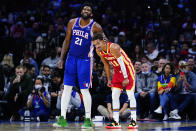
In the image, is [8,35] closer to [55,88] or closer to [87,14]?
[55,88]

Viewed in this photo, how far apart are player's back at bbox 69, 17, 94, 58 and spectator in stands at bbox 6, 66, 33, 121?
3904 mm

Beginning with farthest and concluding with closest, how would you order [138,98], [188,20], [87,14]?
1. [188,20]
2. [138,98]
3. [87,14]

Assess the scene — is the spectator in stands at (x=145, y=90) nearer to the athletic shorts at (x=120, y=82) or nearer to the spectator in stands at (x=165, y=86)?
the spectator in stands at (x=165, y=86)

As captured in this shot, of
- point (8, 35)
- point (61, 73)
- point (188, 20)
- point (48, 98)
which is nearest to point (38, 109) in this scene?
point (48, 98)

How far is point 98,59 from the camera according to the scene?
12719 mm

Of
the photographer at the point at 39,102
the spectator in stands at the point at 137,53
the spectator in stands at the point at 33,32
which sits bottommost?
the photographer at the point at 39,102

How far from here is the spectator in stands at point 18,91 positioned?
11070 millimetres

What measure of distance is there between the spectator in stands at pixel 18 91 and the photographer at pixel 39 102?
0.29 meters

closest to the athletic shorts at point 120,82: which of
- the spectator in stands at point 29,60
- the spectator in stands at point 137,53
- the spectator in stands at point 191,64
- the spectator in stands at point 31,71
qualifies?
the spectator in stands at point 191,64

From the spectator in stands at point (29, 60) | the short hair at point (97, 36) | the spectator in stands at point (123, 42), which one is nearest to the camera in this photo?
the short hair at point (97, 36)

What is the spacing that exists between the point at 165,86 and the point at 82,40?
12.4 ft

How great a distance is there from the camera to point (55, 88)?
1119 centimetres

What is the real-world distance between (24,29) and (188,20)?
19.4 ft

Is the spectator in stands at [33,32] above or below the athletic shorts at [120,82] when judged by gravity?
above
